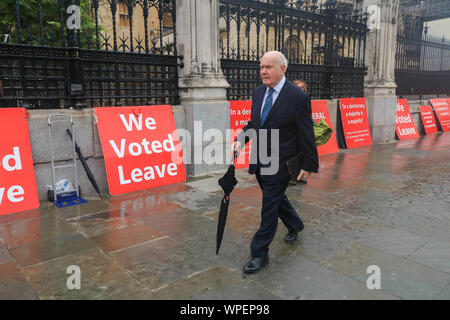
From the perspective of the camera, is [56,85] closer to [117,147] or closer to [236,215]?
[117,147]

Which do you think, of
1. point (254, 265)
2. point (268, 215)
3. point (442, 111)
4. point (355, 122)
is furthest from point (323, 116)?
point (442, 111)

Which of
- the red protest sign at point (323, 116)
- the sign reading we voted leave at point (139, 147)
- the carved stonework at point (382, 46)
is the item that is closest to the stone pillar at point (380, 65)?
the carved stonework at point (382, 46)

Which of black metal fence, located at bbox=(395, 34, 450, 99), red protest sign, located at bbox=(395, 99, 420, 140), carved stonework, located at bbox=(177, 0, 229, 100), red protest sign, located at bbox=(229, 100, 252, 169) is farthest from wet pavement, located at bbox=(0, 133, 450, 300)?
black metal fence, located at bbox=(395, 34, 450, 99)

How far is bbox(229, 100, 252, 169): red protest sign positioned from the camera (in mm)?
8109

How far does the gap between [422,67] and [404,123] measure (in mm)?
4154

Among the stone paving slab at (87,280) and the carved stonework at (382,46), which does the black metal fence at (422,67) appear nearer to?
the carved stonework at (382,46)

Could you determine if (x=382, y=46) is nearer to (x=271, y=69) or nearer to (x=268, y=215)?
(x=271, y=69)

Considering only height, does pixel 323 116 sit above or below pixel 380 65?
below

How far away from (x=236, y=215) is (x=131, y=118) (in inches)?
104

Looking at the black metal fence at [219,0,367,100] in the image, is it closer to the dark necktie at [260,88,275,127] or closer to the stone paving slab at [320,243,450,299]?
the dark necktie at [260,88,275,127]

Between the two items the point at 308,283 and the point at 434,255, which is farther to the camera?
the point at 434,255

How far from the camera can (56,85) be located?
6.02m

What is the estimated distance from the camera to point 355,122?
1102cm

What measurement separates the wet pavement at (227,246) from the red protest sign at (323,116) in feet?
10.3
